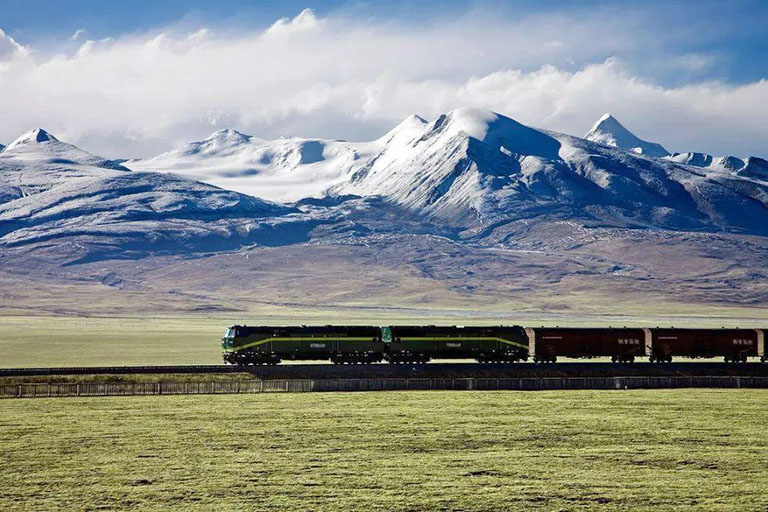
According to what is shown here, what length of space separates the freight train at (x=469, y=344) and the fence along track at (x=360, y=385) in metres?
9.62

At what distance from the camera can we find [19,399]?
69562 millimetres

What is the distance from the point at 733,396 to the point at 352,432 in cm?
3265

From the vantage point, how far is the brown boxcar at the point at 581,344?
91.8 meters

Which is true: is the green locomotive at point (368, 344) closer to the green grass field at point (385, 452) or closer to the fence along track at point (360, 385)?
the fence along track at point (360, 385)

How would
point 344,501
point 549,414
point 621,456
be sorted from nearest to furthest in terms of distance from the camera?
point 344,501, point 621,456, point 549,414

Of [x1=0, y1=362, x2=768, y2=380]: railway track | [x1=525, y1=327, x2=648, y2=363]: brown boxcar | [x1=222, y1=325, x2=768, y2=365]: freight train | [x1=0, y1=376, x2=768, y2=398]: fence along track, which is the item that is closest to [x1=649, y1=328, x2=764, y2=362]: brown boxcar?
[x1=222, y1=325, x2=768, y2=365]: freight train

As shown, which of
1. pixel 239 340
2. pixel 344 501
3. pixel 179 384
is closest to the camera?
pixel 344 501

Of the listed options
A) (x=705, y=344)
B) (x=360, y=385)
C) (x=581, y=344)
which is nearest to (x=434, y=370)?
(x=360, y=385)

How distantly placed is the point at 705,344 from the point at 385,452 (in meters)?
50.3

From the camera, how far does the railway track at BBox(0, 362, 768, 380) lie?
78875 mm

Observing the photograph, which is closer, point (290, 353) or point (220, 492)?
point (220, 492)

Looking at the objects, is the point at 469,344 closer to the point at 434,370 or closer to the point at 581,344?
the point at 434,370

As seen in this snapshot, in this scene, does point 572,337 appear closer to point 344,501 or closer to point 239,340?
point 239,340

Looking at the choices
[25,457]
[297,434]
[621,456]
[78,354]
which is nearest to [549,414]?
[621,456]
